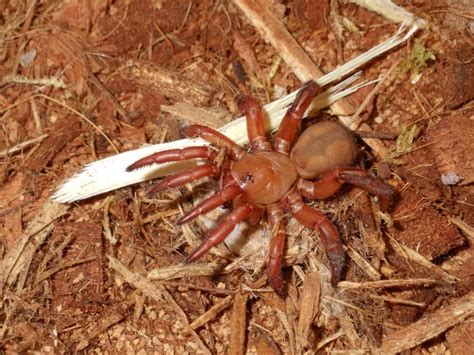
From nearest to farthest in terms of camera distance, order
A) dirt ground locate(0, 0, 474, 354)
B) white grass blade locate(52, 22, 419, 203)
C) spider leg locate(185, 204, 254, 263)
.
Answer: spider leg locate(185, 204, 254, 263) → dirt ground locate(0, 0, 474, 354) → white grass blade locate(52, 22, 419, 203)

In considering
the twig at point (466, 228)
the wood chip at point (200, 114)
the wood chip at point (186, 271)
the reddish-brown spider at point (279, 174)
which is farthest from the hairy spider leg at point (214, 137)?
the twig at point (466, 228)

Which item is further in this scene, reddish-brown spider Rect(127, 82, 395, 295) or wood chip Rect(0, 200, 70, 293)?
wood chip Rect(0, 200, 70, 293)

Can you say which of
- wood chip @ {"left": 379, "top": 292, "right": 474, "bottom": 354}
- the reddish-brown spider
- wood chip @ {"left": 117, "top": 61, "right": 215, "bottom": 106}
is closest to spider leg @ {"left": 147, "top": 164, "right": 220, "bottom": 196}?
the reddish-brown spider

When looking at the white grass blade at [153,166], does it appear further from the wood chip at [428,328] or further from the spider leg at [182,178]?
the wood chip at [428,328]

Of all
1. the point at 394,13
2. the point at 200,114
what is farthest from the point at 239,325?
the point at 394,13

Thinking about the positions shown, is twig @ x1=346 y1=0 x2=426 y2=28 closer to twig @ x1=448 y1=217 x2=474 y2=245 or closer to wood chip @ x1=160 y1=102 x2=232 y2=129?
wood chip @ x1=160 y1=102 x2=232 y2=129

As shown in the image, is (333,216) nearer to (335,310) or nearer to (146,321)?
(335,310)

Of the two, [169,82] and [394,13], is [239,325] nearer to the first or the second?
[169,82]
